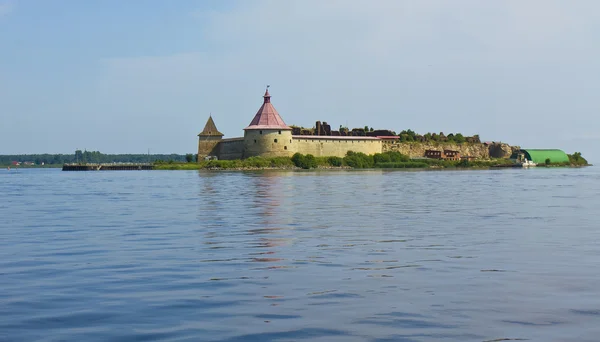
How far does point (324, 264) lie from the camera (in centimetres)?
911

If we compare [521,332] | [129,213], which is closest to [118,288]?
[521,332]

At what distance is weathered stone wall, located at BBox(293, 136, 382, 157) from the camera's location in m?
76.7

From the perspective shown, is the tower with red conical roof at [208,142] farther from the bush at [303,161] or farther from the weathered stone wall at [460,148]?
the weathered stone wall at [460,148]

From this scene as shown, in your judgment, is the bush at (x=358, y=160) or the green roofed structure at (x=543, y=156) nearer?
the bush at (x=358, y=160)

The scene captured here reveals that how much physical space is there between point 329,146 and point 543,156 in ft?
111

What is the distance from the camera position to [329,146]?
79000 millimetres

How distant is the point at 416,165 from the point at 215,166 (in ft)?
75.6

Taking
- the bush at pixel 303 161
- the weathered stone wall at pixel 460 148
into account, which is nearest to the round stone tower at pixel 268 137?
the bush at pixel 303 161

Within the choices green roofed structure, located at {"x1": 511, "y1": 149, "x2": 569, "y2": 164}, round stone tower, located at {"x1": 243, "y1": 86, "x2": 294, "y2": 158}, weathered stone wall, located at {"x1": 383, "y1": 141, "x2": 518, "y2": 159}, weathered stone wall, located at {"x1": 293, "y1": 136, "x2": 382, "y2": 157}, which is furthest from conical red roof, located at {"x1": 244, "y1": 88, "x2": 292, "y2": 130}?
green roofed structure, located at {"x1": 511, "y1": 149, "x2": 569, "y2": 164}

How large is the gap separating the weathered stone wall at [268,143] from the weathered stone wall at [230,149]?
2.20m

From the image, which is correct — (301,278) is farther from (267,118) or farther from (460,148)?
(460,148)

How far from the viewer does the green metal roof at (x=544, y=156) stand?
9619 cm

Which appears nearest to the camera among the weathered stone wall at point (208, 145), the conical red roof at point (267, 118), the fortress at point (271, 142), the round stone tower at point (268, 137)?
the round stone tower at point (268, 137)

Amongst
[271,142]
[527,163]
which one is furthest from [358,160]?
[527,163]
